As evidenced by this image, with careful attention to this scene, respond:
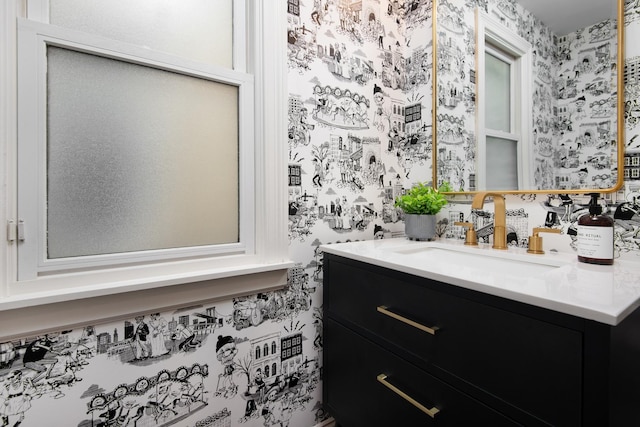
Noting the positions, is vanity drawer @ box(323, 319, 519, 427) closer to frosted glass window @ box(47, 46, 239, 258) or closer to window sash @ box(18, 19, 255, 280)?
frosted glass window @ box(47, 46, 239, 258)

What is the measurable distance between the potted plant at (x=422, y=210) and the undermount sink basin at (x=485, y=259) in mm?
57

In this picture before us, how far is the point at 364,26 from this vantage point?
149 cm

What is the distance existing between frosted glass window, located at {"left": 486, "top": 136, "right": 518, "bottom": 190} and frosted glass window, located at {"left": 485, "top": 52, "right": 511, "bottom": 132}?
0.06 meters

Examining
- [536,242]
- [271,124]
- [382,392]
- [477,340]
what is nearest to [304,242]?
[271,124]

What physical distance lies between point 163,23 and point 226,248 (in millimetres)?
787

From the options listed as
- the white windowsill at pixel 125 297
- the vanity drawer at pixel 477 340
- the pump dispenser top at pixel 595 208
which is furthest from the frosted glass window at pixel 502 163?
the white windowsill at pixel 125 297

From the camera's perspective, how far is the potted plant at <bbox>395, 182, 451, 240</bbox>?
1.36 m

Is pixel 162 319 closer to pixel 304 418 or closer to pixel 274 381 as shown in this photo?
pixel 274 381

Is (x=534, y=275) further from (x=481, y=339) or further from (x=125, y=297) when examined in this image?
(x=125, y=297)

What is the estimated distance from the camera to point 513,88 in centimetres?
122

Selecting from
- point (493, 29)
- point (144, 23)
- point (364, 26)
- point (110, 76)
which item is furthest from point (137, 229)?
point (493, 29)

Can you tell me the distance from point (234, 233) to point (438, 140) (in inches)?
40.0

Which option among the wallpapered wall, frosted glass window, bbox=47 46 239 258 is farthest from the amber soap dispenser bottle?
frosted glass window, bbox=47 46 239 258

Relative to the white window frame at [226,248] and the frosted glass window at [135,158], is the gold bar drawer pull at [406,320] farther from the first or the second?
the frosted glass window at [135,158]
